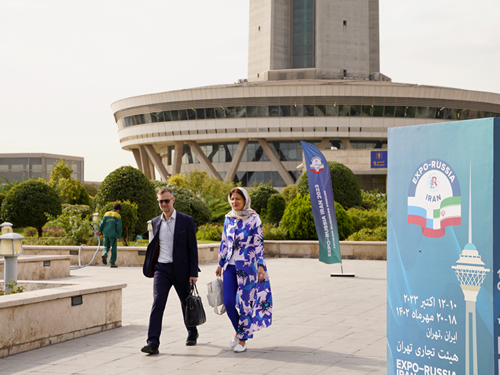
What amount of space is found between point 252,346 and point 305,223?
1451cm

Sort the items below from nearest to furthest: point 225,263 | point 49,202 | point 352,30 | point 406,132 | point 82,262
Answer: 1. point 406,132
2. point 225,263
3. point 82,262
4. point 49,202
5. point 352,30

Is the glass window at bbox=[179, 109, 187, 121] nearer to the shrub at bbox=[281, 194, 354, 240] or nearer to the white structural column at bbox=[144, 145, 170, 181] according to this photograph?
the white structural column at bbox=[144, 145, 170, 181]

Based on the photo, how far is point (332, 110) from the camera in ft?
191

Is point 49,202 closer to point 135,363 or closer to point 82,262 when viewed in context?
point 82,262

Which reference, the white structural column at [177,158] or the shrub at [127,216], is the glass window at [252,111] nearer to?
the white structural column at [177,158]

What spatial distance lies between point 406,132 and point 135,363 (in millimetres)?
3632

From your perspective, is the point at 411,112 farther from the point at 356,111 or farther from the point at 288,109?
the point at 288,109

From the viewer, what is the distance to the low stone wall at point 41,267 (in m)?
13.0

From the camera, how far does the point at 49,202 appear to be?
27.7 metres

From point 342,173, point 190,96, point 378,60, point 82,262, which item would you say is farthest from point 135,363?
point 378,60

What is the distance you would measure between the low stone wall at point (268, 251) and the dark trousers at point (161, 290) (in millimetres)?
10034

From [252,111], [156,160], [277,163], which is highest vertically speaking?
[252,111]

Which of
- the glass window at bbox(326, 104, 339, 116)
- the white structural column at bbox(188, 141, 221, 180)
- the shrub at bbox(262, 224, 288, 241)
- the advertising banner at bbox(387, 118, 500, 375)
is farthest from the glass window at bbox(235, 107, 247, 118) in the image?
the advertising banner at bbox(387, 118, 500, 375)

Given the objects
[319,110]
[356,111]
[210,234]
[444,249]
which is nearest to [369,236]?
[210,234]
